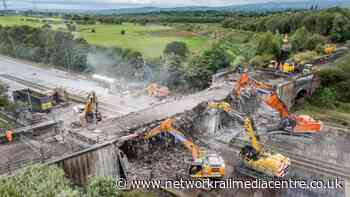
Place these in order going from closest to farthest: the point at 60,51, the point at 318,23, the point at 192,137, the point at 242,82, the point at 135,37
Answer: the point at 192,137
the point at 242,82
the point at 60,51
the point at 318,23
the point at 135,37

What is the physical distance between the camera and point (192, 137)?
22484mm

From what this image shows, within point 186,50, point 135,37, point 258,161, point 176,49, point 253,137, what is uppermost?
point 135,37

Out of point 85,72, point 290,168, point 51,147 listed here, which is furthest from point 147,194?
point 85,72

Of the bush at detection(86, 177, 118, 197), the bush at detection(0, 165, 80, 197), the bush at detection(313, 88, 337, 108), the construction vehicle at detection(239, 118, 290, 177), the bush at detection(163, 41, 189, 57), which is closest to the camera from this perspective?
the bush at detection(0, 165, 80, 197)

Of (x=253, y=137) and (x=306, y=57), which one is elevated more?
(x=306, y=57)

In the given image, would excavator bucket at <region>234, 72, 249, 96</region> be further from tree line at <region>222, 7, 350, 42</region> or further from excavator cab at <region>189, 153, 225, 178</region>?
tree line at <region>222, 7, 350, 42</region>

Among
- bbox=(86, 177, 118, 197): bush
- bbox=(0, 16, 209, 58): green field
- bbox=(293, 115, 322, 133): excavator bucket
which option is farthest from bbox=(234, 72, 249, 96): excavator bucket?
bbox=(0, 16, 209, 58): green field

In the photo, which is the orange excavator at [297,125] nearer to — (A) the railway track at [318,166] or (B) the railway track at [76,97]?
(A) the railway track at [318,166]

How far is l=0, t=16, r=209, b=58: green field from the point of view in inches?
1923

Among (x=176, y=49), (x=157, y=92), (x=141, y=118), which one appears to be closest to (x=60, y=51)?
(x=176, y=49)

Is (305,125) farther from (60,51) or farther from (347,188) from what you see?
(60,51)

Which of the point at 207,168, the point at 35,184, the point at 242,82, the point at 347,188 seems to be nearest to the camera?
the point at 35,184

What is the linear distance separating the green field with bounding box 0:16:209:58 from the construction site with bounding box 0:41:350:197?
52.5 feet

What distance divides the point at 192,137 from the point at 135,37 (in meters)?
38.8
